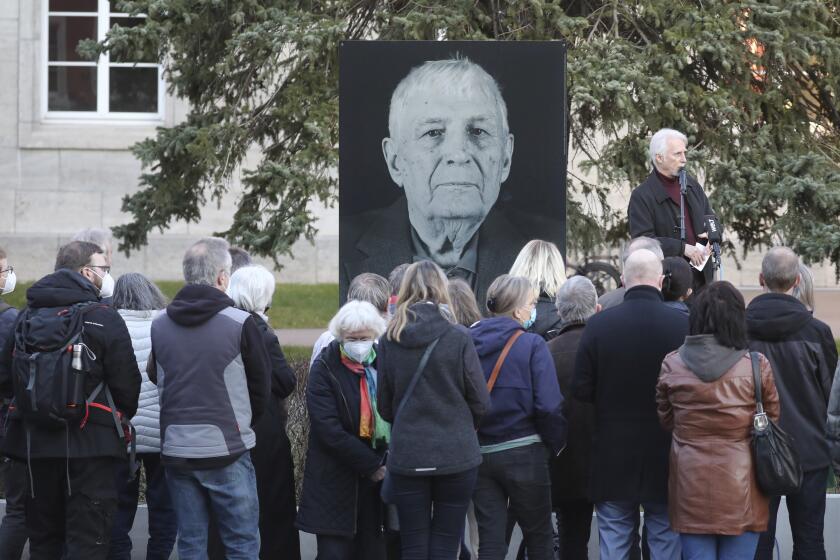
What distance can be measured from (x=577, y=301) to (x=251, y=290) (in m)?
1.60

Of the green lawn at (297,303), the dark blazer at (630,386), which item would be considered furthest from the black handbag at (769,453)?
the green lawn at (297,303)

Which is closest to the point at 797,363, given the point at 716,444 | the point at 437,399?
the point at 716,444

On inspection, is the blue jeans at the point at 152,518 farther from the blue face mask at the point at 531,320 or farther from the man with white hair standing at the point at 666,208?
the man with white hair standing at the point at 666,208

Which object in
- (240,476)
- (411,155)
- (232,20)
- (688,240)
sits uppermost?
(232,20)

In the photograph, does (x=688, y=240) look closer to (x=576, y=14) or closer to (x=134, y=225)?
(x=576, y=14)

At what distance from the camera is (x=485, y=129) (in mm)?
8992

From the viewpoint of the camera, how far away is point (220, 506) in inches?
240

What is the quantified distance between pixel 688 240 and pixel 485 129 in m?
1.65

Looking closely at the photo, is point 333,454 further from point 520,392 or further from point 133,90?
point 133,90

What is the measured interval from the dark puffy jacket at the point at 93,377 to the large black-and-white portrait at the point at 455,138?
3.16 meters

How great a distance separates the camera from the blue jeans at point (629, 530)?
20.1 feet

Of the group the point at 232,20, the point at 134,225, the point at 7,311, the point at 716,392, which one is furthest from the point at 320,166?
the point at 716,392

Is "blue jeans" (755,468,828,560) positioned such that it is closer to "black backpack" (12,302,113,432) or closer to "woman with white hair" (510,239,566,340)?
"woman with white hair" (510,239,566,340)

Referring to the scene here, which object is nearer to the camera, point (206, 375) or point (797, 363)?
point (206, 375)
